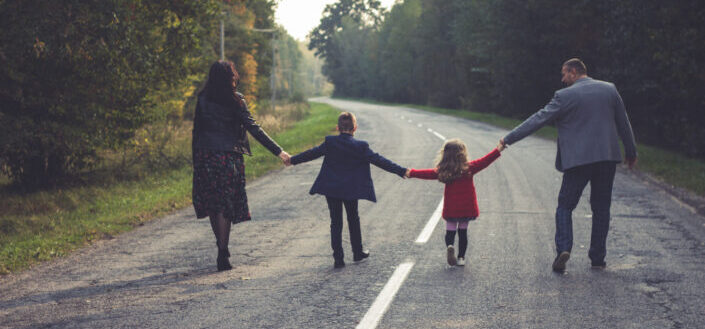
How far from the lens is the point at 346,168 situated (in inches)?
241

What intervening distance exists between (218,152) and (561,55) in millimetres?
27861

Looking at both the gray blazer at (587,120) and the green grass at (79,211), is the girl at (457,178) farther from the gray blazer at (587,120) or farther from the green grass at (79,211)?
the green grass at (79,211)

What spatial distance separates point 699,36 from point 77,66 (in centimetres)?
1413

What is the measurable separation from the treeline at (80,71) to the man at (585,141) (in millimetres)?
8280

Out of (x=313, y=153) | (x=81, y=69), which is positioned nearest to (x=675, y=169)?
(x=313, y=153)

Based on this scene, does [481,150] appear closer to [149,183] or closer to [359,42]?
[149,183]

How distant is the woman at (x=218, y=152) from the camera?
5.95 meters

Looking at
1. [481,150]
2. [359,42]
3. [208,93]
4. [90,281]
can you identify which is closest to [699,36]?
[481,150]

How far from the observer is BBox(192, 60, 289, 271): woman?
5949 millimetres

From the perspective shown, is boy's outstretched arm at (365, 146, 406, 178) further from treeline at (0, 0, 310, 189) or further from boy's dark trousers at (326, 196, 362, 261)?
treeline at (0, 0, 310, 189)

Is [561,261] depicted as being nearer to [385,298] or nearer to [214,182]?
[385,298]

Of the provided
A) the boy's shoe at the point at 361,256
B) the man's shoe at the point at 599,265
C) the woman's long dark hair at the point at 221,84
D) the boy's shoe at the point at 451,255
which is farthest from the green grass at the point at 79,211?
the man's shoe at the point at 599,265

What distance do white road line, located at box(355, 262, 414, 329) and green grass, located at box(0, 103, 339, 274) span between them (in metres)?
4.01

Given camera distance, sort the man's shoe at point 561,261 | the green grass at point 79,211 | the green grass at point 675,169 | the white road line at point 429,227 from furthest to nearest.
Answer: the green grass at point 675,169
the green grass at point 79,211
the white road line at point 429,227
the man's shoe at point 561,261
